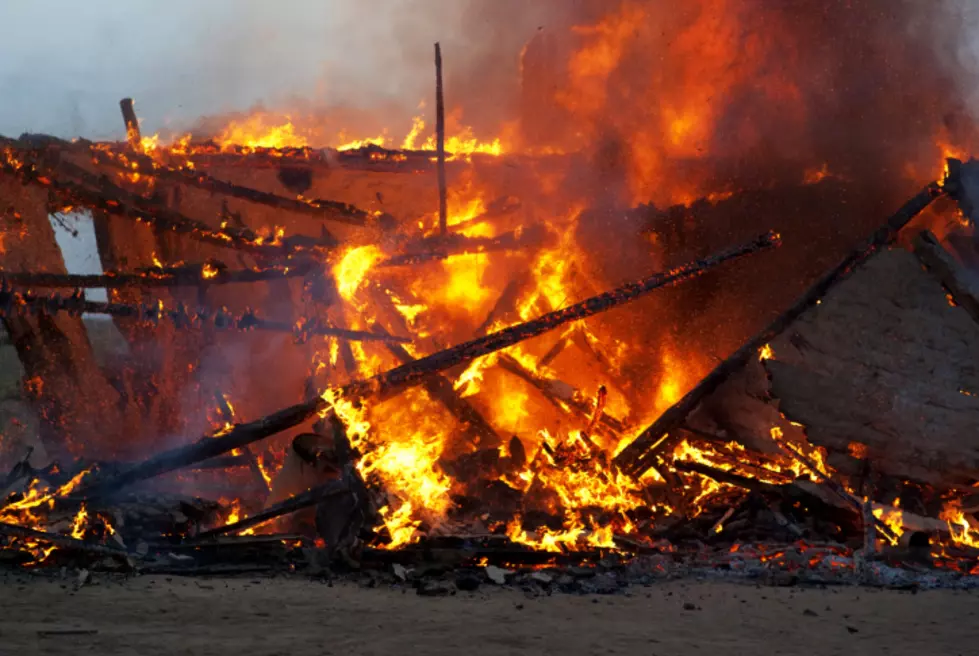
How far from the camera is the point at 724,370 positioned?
7.11 meters

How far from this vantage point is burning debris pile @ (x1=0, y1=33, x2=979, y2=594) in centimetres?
554

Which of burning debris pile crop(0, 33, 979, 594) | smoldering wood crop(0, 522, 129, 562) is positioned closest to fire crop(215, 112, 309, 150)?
burning debris pile crop(0, 33, 979, 594)

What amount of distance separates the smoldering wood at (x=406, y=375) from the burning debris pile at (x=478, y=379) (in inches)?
1.2

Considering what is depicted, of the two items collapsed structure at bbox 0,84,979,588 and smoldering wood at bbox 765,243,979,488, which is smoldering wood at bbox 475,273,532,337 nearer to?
collapsed structure at bbox 0,84,979,588

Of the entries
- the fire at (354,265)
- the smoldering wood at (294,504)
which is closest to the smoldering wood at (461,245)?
the fire at (354,265)

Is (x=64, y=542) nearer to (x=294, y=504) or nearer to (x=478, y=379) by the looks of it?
(x=294, y=504)

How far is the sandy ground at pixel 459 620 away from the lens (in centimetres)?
331

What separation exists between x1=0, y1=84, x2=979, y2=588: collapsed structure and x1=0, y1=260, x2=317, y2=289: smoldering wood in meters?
0.03

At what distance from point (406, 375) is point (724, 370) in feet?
10.7

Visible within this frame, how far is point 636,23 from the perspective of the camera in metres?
10.3

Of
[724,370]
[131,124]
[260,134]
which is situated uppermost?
[260,134]

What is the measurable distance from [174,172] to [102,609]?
24.5 ft

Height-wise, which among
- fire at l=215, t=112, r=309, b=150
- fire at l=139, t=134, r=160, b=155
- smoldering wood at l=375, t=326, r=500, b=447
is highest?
fire at l=215, t=112, r=309, b=150

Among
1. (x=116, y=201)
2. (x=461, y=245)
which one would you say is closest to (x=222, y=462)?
(x=116, y=201)
